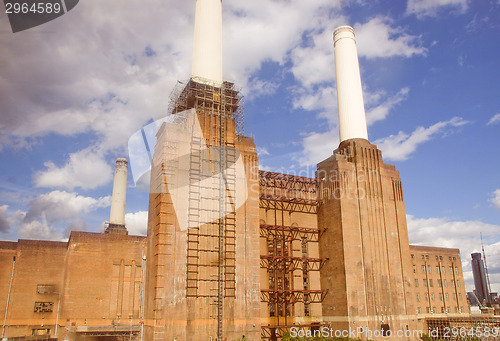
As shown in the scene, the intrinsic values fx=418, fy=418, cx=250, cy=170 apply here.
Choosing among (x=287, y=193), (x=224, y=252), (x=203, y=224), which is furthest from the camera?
(x=287, y=193)

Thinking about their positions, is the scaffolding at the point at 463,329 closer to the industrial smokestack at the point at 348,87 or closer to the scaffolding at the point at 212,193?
the industrial smokestack at the point at 348,87

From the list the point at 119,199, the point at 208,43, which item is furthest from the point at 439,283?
the point at 119,199

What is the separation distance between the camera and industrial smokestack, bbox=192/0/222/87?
155 feet

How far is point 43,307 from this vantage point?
47.8 metres

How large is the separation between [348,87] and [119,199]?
41204 millimetres

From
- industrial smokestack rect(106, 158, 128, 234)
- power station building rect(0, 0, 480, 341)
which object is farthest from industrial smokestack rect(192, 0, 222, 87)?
industrial smokestack rect(106, 158, 128, 234)

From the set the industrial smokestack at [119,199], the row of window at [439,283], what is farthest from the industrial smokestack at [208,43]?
the row of window at [439,283]

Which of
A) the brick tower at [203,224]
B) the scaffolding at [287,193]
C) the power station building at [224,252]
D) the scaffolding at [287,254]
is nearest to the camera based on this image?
the brick tower at [203,224]

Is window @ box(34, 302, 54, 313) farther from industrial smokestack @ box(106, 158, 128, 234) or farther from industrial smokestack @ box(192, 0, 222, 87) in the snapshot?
industrial smokestack @ box(192, 0, 222, 87)

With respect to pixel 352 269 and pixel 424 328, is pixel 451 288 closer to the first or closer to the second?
pixel 424 328

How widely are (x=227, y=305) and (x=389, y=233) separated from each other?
22.4 meters

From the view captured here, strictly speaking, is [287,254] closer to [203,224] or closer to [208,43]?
[203,224]

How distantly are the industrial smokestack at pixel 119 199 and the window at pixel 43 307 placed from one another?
20784 millimetres

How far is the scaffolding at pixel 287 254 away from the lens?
45.9m
